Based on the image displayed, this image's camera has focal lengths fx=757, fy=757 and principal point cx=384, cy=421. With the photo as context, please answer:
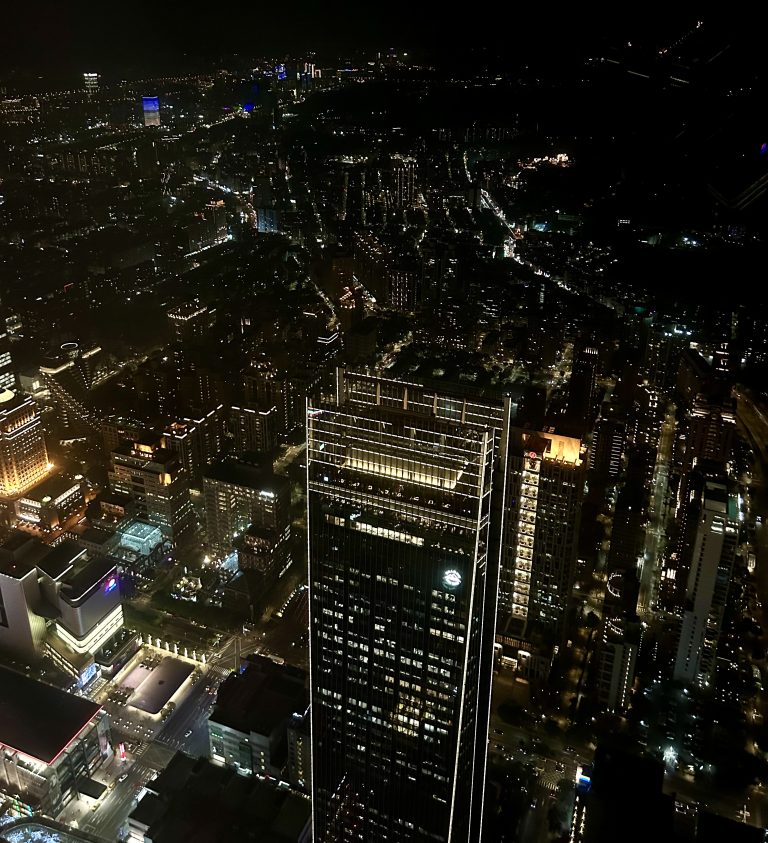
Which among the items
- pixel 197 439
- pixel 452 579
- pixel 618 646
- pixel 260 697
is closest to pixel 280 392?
pixel 197 439

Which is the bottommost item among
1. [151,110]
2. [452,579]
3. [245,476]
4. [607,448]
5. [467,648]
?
[245,476]

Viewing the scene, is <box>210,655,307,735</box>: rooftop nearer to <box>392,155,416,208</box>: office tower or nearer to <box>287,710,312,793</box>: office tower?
<box>287,710,312,793</box>: office tower

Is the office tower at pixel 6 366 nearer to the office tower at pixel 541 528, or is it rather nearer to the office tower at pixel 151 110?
the office tower at pixel 151 110

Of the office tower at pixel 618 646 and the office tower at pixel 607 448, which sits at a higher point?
the office tower at pixel 607 448

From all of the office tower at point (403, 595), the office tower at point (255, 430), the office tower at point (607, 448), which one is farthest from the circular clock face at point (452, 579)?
the office tower at point (255, 430)

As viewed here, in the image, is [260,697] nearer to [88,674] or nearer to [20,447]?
[88,674]

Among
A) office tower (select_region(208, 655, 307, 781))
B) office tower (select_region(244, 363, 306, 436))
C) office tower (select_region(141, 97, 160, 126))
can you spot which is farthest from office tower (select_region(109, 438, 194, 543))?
office tower (select_region(141, 97, 160, 126))

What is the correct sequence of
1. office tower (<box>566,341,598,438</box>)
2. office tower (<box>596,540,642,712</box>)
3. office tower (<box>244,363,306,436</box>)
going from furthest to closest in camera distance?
office tower (<box>244,363,306,436</box>)
office tower (<box>566,341,598,438</box>)
office tower (<box>596,540,642,712</box>)
